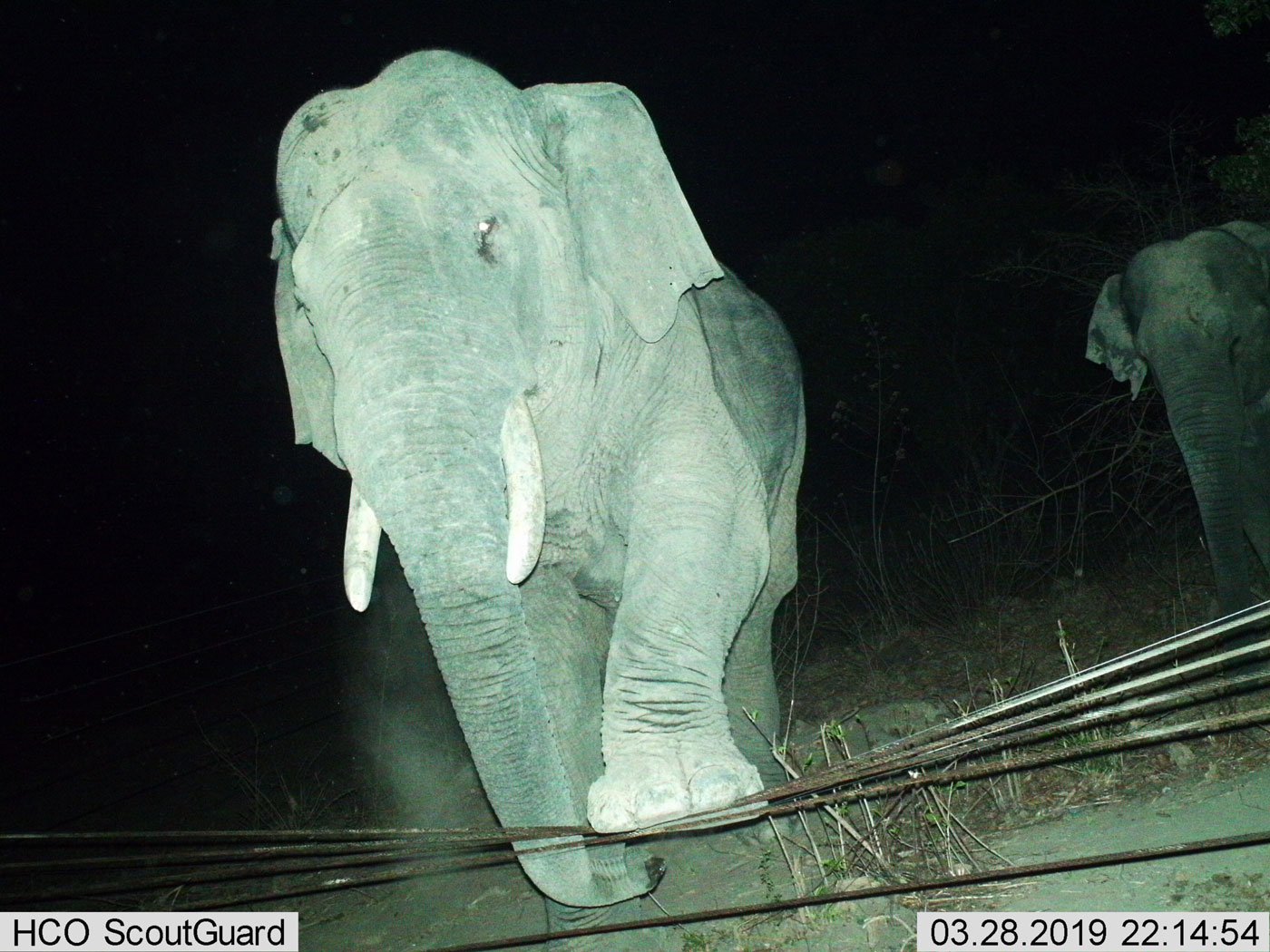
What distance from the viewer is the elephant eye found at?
329 centimetres

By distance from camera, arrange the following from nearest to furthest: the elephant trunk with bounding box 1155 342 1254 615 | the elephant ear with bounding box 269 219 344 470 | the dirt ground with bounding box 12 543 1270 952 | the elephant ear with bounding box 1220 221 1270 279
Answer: the dirt ground with bounding box 12 543 1270 952 < the elephant ear with bounding box 269 219 344 470 < the elephant trunk with bounding box 1155 342 1254 615 < the elephant ear with bounding box 1220 221 1270 279

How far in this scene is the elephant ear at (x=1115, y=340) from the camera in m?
8.12

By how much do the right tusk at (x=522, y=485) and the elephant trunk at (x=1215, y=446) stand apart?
4253 millimetres

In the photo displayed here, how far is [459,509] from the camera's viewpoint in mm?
2973

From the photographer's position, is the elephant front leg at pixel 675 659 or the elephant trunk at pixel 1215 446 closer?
the elephant front leg at pixel 675 659

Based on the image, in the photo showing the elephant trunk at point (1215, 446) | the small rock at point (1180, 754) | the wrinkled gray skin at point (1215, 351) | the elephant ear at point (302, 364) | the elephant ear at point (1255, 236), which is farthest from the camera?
the elephant ear at point (1255, 236)

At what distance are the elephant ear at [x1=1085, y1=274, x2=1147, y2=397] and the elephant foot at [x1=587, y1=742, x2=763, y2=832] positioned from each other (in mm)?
5909

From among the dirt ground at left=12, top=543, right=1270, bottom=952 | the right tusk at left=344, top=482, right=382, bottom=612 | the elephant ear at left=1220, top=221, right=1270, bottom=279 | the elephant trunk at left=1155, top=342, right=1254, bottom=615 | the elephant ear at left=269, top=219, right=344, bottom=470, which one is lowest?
the dirt ground at left=12, top=543, right=1270, bottom=952

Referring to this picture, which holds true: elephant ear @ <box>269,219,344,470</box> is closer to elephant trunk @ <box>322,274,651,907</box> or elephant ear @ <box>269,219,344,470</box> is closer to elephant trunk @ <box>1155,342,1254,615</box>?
elephant trunk @ <box>322,274,651,907</box>

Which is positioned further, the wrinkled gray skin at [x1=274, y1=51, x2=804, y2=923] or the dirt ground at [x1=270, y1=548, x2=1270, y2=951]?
the dirt ground at [x1=270, y1=548, x2=1270, y2=951]

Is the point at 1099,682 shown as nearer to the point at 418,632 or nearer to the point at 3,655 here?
the point at 418,632

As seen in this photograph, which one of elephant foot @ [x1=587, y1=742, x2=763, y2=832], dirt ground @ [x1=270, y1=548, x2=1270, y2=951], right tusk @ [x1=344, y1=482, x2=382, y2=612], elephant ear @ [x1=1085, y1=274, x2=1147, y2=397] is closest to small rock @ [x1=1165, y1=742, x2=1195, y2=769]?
dirt ground @ [x1=270, y1=548, x2=1270, y2=951]

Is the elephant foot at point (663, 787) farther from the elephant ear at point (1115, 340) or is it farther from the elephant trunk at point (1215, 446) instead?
the elephant ear at point (1115, 340)

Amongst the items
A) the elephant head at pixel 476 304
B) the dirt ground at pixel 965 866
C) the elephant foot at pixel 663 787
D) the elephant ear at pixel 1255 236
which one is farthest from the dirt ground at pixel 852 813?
the elephant ear at pixel 1255 236
